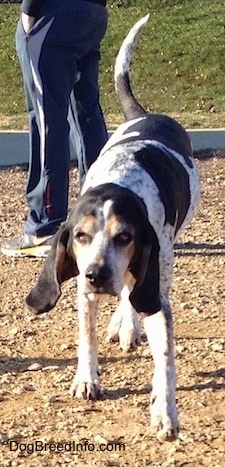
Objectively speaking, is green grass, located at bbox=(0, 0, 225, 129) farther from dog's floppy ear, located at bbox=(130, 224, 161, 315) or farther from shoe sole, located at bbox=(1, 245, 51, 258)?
dog's floppy ear, located at bbox=(130, 224, 161, 315)

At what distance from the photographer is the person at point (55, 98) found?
643 cm

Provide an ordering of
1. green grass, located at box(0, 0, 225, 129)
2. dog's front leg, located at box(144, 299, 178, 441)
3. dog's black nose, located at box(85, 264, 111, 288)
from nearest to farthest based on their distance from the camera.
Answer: dog's black nose, located at box(85, 264, 111, 288) < dog's front leg, located at box(144, 299, 178, 441) < green grass, located at box(0, 0, 225, 129)

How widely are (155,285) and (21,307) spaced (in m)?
1.78

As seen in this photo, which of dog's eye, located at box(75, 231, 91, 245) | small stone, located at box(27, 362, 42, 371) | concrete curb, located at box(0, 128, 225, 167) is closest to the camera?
dog's eye, located at box(75, 231, 91, 245)

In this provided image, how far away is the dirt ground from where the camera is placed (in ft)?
13.0

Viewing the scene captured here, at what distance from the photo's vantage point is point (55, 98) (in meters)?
6.50

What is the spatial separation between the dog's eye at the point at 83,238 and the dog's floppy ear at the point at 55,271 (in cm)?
8

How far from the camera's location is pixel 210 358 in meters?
4.87

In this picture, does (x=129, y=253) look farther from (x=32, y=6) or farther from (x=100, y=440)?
(x=32, y=6)

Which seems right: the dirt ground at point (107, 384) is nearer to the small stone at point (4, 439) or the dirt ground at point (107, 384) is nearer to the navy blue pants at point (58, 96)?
the small stone at point (4, 439)

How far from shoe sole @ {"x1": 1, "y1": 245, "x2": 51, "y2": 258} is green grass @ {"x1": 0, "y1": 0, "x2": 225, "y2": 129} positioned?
7.39m

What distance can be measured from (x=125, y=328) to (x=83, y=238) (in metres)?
1.18

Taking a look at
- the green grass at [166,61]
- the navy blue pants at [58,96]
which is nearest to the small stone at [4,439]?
the navy blue pants at [58,96]

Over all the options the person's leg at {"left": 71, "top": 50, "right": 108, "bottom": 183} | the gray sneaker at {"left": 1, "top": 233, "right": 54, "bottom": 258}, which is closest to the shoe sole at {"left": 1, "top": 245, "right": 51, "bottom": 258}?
the gray sneaker at {"left": 1, "top": 233, "right": 54, "bottom": 258}
